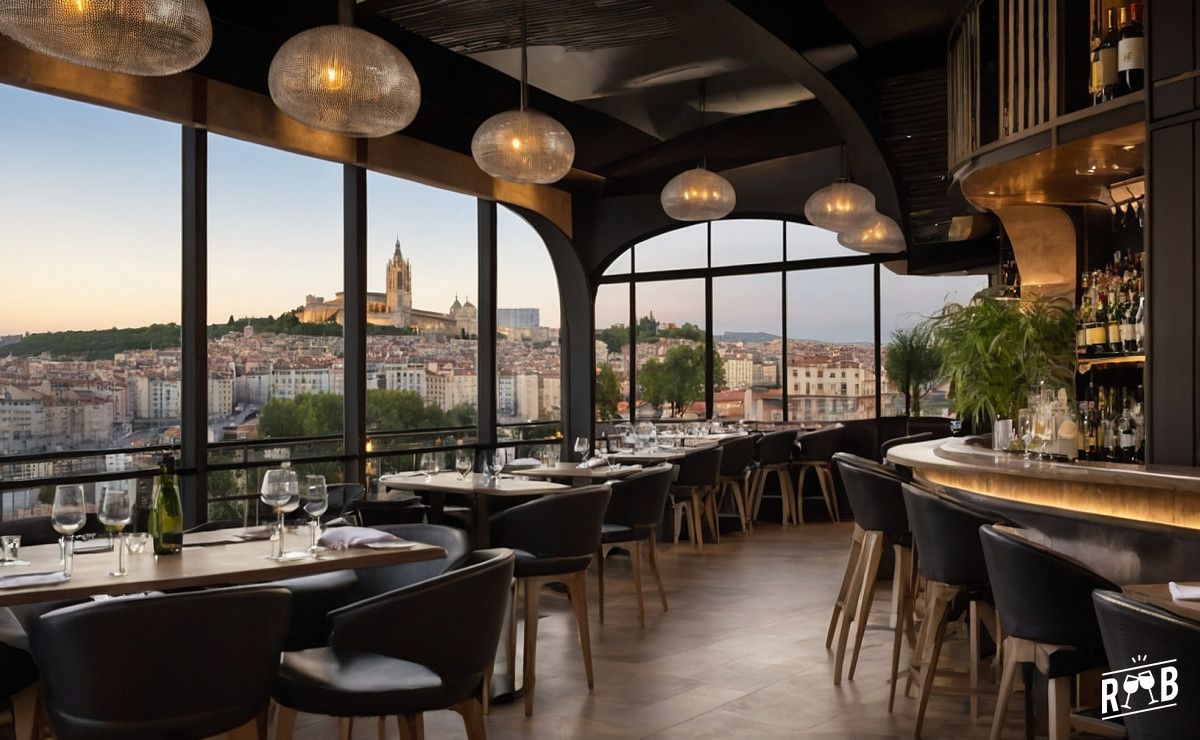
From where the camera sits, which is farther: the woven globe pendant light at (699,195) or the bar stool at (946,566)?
the woven globe pendant light at (699,195)

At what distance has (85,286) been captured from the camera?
7.51m

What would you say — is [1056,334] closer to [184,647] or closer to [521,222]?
[184,647]

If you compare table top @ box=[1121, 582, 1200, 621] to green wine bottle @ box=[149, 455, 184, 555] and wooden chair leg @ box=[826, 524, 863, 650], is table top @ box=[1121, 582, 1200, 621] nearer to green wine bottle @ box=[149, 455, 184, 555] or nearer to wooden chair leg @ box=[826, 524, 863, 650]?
wooden chair leg @ box=[826, 524, 863, 650]

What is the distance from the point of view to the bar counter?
311cm

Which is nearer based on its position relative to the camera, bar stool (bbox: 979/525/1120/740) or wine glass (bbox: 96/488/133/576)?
bar stool (bbox: 979/525/1120/740)

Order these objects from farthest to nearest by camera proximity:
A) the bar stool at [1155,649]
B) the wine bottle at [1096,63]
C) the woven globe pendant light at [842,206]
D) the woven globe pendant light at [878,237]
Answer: the woven globe pendant light at [878,237] < the woven globe pendant light at [842,206] < the wine bottle at [1096,63] < the bar stool at [1155,649]

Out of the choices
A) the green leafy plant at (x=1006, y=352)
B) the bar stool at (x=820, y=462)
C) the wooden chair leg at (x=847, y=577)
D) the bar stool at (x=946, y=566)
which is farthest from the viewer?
the bar stool at (x=820, y=462)

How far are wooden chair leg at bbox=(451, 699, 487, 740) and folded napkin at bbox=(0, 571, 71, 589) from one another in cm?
112

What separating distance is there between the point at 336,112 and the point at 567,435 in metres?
7.68

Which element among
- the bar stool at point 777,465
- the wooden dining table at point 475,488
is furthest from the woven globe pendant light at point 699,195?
the bar stool at point 777,465

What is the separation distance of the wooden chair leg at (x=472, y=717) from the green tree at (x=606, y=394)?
9.13 meters

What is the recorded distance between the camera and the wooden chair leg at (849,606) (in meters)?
4.62

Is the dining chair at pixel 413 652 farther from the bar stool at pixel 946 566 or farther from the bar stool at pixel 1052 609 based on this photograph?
the bar stool at pixel 946 566

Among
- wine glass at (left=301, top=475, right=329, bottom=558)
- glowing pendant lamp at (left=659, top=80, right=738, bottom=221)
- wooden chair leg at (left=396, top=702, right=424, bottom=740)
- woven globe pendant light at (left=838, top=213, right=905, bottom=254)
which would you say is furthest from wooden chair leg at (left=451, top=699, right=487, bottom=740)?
woven globe pendant light at (left=838, top=213, right=905, bottom=254)
